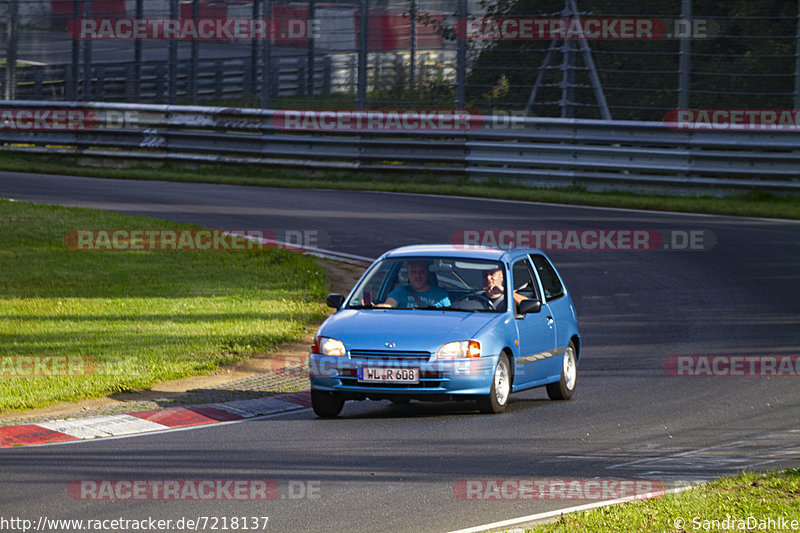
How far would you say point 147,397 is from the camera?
36.9 feet

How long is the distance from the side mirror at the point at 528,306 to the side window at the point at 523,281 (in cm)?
62

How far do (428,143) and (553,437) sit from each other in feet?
57.6

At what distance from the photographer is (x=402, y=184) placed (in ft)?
88.0

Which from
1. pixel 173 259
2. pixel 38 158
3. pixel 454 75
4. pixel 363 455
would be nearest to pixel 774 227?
pixel 454 75

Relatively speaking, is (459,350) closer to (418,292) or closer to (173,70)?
(418,292)

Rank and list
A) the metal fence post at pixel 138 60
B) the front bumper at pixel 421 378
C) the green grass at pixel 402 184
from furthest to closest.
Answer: the metal fence post at pixel 138 60 → the green grass at pixel 402 184 → the front bumper at pixel 421 378

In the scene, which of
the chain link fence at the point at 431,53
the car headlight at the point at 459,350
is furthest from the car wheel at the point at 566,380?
the chain link fence at the point at 431,53

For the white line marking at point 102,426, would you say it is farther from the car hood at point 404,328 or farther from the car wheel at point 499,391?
the car wheel at point 499,391

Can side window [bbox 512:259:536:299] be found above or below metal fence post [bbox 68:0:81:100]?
below

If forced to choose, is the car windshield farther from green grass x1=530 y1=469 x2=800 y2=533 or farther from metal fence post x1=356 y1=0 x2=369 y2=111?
metal fence post x1=356 y1=0 x2=369 y2=111

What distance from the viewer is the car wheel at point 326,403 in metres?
10.4

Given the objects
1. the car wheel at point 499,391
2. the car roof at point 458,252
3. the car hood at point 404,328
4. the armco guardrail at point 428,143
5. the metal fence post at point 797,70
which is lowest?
the car wheel at point 499,391

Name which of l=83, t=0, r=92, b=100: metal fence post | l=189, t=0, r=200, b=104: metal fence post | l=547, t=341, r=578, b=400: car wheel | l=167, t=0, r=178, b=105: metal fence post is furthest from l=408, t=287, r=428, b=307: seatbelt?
l=83, t=0, r=92, b=100: metal fence post

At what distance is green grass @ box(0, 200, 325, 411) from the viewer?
480 inches
